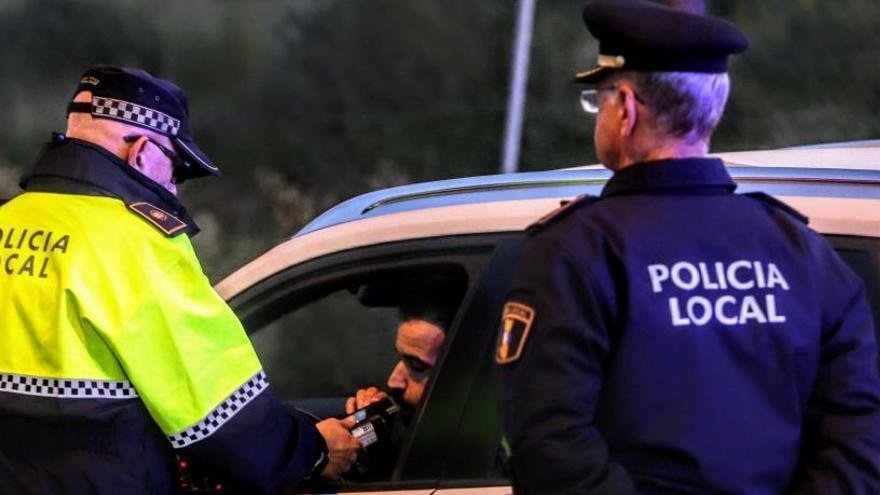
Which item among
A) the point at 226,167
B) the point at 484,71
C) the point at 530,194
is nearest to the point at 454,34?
the point at 484,71

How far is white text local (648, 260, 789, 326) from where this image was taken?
2.04m

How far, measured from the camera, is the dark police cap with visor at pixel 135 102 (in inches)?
109

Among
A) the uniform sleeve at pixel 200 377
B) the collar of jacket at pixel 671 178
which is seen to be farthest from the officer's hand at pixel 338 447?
the collar of jacket at pixel 671 178

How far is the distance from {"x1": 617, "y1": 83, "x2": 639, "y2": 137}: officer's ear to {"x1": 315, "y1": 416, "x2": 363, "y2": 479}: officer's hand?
1.06 meters

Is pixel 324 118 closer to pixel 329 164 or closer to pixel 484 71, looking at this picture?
pixel 329 164

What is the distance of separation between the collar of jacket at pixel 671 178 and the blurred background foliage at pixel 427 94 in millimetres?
8420

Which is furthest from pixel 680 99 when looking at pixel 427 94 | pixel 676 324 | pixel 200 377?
pixel 427 94

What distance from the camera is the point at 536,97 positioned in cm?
1180

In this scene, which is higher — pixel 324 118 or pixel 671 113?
pixel 671 113

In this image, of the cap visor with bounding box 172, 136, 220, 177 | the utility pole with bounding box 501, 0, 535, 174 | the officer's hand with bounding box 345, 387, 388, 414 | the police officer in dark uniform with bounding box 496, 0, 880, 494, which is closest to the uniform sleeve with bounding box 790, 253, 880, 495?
the police officer in dark uniform with bounding box 496, 0, 880, 494

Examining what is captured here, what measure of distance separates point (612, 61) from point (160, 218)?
98 cm

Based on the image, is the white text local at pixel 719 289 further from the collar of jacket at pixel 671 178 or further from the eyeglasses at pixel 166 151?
the eyeglasses at pixel 166 151

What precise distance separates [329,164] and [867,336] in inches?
369

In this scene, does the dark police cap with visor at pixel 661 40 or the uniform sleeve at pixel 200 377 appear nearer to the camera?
the dark police cap with visor at pixel 661 40
